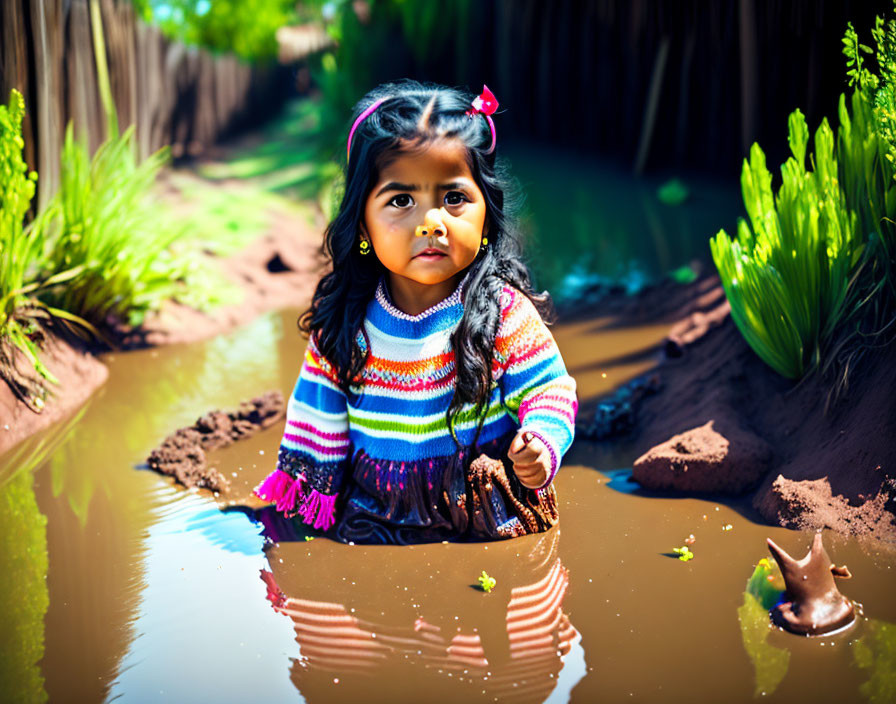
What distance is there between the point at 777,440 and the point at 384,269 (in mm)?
1362

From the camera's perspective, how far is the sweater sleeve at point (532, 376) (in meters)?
2.74

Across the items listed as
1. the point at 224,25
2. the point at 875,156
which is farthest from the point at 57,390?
the point at 224,25

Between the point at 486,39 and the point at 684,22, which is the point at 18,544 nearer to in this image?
the point at 684,22

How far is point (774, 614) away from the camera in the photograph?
2.35 m

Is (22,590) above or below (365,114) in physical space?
below

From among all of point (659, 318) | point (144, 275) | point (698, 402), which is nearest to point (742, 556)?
point (698, 402)

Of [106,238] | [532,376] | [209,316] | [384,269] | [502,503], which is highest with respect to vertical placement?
[384,269]

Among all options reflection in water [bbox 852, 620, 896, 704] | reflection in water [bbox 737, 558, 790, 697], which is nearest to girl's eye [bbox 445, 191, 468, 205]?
reflection in water [bbox 737, 558, 790, 697]

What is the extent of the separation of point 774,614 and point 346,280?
155 centimetres

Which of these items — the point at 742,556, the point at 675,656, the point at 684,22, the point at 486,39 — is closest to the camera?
the point at 675,656

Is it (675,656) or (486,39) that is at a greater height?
(486,39)

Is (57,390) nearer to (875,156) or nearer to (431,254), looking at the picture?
(431,254)

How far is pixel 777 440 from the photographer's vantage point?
3.12m

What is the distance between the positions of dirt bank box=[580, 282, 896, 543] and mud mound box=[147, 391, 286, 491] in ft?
3.98
